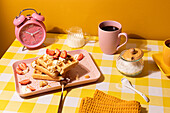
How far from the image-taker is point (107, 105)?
114 centimetres

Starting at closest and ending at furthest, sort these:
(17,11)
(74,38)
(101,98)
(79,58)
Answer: (101,98), (79,58), (74,38), (17,11)

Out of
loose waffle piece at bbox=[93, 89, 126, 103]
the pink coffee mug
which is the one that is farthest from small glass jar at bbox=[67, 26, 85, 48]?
loose waffle piece at bbox=[93, 89, 126, 103]

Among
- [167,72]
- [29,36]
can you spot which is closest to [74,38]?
[29,36]

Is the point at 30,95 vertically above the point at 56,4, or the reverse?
the point at 56,4

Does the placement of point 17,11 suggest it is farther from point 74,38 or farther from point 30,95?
point 30,95

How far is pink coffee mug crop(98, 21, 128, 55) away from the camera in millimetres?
1445

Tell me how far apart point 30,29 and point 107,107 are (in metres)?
0.78

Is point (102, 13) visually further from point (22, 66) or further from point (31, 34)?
point (22, 66)

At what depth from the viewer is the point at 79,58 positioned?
1498 mm

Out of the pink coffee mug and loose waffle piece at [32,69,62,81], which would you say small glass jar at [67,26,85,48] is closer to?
the pink coffee mug

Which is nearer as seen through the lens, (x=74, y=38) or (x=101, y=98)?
(x=101, y=98)

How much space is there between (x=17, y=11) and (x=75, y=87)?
803 mm

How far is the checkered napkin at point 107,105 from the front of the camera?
1113mm

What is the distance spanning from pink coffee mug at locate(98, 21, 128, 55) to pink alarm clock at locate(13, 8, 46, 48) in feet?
1.32
